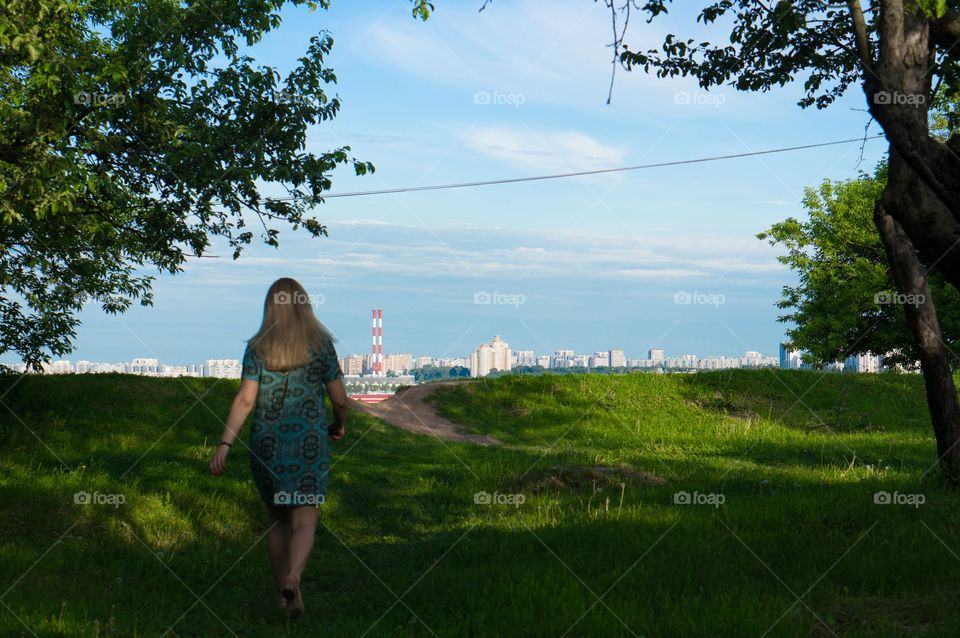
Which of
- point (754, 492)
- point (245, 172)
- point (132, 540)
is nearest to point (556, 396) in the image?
point (754, 492)

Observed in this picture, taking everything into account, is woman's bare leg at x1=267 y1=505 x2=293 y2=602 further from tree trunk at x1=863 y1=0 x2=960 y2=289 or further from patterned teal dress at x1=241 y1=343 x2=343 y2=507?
tree trunk at x1=863 y1=0 x2=960 y2=289

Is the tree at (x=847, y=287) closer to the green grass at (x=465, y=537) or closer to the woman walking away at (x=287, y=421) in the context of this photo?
the green grass at (x=465, y=537)

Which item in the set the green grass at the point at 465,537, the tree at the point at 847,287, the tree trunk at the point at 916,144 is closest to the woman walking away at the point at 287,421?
the green grass at the point at 465,537

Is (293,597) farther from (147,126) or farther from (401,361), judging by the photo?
(401,361)

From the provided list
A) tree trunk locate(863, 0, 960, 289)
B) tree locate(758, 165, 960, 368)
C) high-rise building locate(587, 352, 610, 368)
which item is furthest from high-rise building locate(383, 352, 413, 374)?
tree trunk locate(863, 0, 960, 289)

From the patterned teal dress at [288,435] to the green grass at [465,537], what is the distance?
1024mm

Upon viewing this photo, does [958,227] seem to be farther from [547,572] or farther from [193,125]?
[193,125]

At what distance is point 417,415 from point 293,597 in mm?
16707

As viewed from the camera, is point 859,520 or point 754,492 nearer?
point 859,520

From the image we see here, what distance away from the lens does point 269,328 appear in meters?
6.49

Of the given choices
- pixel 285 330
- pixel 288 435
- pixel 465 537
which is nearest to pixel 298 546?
pixel 288 435

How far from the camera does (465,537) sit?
9.46 metres

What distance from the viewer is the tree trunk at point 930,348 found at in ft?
37.7

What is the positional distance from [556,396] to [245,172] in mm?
14679
